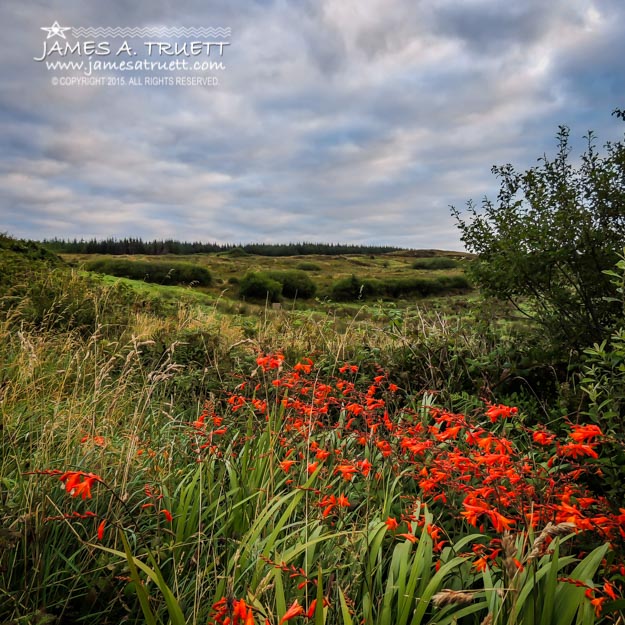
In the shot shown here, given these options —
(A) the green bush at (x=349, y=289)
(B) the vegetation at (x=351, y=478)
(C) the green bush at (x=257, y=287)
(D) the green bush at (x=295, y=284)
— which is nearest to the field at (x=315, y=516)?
(B) the vegetation at (x=351, y=478)

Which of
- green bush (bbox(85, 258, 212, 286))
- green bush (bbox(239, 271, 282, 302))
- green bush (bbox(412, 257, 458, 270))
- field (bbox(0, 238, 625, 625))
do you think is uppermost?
green bush (bbox(412, 257, 458, 270))

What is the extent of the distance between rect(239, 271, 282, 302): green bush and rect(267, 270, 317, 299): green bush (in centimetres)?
365

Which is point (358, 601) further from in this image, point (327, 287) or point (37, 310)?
point (327, 287)

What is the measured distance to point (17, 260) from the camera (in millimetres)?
10273

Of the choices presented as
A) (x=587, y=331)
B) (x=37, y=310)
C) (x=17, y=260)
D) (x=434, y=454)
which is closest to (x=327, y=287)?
(x=17, y=260)

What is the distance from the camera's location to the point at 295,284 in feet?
89.4

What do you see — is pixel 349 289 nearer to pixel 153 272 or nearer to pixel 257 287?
pixel 257 287

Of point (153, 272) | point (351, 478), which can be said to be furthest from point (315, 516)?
point (153, 272)

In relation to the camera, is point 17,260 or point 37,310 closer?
point 37,310

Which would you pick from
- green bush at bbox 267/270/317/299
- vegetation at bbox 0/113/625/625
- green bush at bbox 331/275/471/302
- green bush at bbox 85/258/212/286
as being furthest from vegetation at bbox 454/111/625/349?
green bush at bbox 267/270/317/299

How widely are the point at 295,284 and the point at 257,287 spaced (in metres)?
4.56

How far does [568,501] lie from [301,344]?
479 centimetres

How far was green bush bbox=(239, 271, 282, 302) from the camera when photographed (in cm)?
2248

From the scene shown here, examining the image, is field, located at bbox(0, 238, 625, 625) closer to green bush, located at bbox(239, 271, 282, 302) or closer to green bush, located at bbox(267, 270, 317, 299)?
green bush, located at bbox(239, 271, 282, 302)
